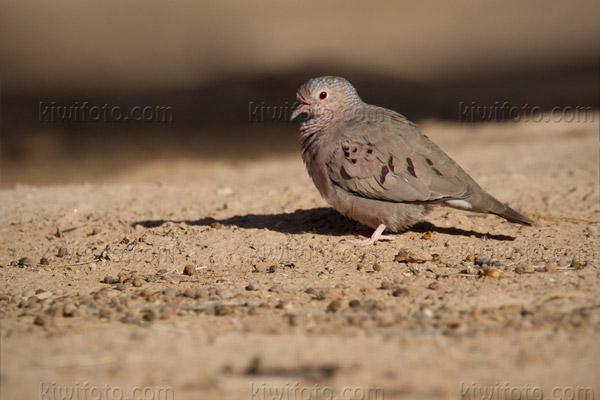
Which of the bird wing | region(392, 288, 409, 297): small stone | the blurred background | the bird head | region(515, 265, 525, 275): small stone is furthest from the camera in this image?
the blurred background

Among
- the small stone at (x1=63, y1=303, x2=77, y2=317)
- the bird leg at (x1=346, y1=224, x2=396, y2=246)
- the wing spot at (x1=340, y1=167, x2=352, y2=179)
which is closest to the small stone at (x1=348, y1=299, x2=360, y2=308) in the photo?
the bird leg at (x1=346, y1=224, x2=396, y2=246)

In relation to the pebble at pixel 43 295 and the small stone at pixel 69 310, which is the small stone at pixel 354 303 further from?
the pebble at pixel 43 295

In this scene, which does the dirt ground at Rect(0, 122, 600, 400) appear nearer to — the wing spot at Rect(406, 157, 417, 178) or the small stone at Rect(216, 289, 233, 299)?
the small stone at Rect(216, 289, 233, 299)

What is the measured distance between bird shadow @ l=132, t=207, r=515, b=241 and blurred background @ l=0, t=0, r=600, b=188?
16.3 feet

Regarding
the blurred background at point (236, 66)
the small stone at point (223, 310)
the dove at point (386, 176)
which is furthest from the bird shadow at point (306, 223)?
the blurred background at point (236, 66)

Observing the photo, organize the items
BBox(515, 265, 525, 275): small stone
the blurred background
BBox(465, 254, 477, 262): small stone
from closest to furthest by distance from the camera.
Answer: BBox(515, 265, 525, 275): small stone
BBox(465, 254, 477, 262): small stone
the blurred background

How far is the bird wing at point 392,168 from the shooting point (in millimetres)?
5727

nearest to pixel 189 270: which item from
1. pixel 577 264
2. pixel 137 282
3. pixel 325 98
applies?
pixel 137 282

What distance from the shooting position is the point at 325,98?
20.3ft

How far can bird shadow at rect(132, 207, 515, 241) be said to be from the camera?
6.23 meters

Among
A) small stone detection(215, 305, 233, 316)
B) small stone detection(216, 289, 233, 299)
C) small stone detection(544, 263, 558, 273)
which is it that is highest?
small stone detection(544, 263, 558, 273)

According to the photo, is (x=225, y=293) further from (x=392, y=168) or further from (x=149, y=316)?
(x=392, y=168)

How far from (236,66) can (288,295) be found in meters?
13.6

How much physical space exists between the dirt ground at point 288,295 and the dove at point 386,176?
0.94 ft
